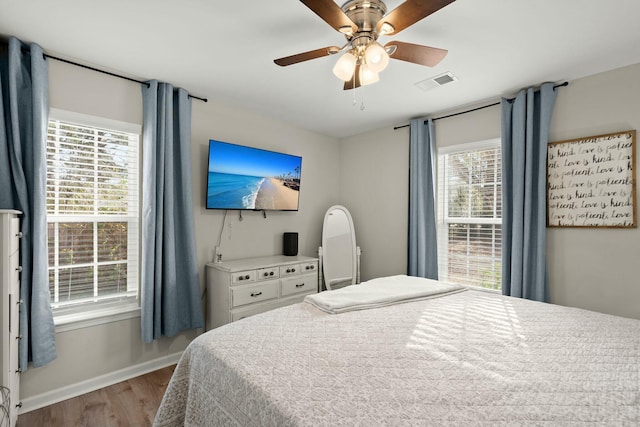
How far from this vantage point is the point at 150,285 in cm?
250

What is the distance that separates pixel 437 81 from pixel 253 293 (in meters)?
2.40

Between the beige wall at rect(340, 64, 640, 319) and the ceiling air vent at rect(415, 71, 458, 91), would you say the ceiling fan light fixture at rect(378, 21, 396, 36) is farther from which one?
the beige wall at rect(340, 64, 640, 319)

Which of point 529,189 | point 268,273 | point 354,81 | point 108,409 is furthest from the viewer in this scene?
point 268,273

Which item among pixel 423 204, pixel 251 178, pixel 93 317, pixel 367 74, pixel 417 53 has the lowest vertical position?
pixel 93 317

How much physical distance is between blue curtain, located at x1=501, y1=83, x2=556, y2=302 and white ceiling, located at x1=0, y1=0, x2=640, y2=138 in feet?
0.61

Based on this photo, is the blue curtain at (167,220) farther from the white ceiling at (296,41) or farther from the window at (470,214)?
the window at (470,214)

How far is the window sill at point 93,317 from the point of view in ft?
7.36

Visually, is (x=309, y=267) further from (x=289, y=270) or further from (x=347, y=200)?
(x=347, y=200)

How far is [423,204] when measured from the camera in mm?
3332

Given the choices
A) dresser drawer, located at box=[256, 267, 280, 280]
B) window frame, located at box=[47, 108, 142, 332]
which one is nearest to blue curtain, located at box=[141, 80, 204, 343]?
window frame, located at box=[47, 108, 142, 332]

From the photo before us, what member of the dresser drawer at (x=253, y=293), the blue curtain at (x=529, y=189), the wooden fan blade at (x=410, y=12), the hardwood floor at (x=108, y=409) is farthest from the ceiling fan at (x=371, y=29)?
the hardwood floor at (x=108, y=409)

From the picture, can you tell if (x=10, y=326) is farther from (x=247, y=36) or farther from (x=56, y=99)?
(x=247, y=36)

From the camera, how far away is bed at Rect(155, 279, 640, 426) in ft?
3.00

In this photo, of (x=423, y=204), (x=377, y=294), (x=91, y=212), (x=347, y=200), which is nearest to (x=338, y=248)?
(x=347, y=200)
